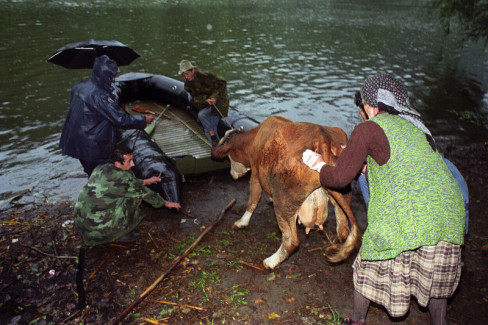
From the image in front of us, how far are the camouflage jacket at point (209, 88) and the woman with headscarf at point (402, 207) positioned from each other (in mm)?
5606

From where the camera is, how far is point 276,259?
4.69m

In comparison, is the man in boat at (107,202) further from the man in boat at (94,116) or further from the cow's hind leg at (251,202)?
the cow's hind leg at (251,202)

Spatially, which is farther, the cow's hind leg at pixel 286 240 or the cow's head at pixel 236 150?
the cow's head at pixel 236 150

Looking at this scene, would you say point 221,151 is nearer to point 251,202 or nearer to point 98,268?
point 251,202

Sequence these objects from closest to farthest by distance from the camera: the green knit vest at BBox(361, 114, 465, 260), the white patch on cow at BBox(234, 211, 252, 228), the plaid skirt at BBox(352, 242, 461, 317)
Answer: the green knit vest at BBox(361, 114, 465, 260) < the plaid skirt at BBox(352, 242, 461, 317) < the white patch on cow at BBox(234, 211, 252, 228)

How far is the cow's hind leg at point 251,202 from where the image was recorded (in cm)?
544

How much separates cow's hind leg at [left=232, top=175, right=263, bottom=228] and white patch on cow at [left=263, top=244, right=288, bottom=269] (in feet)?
3.48

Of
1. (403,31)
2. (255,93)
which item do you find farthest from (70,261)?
(403,31)

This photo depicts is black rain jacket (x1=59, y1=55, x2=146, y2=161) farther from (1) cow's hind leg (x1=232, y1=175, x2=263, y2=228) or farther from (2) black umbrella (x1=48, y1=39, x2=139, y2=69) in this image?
(1) cow's hind leg (x1=232, y1=175, x2=263, y2=228)

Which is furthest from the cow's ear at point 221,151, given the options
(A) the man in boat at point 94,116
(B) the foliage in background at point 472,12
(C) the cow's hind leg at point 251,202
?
(B) the foliage in background at point 472,12

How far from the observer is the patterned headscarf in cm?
280

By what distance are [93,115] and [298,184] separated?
12.0 ft

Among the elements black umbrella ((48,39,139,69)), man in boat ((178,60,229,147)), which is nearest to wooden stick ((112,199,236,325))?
man in boat ((178,60,229,147))

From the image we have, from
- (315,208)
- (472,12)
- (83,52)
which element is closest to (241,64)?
(472,12)
